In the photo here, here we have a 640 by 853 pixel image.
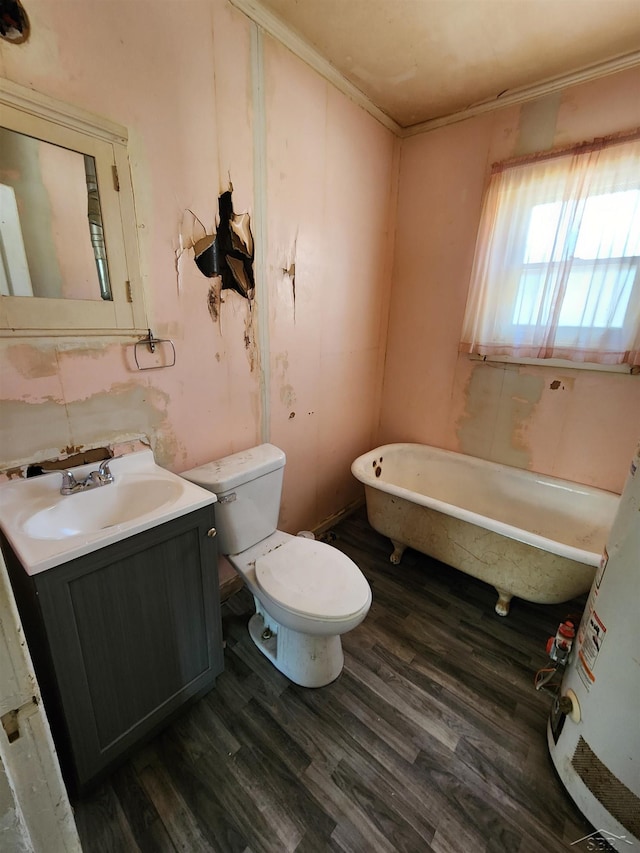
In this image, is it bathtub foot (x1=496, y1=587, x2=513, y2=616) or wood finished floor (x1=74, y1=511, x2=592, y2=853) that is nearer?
wood finished floor (x1=74, y1=511, x2=592, y2=853)

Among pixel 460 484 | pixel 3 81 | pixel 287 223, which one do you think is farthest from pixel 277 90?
pixel 460 484

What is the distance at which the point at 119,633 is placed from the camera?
3.47 feet

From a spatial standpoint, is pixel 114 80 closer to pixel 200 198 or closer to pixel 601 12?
pixel 200 198

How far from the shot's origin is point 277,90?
1567 millimetres

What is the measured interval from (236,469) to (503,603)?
1.49 metres

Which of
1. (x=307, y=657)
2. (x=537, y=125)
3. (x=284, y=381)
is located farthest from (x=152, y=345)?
(x=537, y=125)

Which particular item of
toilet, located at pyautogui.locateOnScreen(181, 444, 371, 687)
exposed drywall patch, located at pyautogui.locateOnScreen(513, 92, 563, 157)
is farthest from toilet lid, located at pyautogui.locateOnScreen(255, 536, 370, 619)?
exposed drywall patch, located at pyautogui.locateOnScreen(513, 92, 563, 157)

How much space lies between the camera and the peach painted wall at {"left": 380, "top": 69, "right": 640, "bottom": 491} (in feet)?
5.99

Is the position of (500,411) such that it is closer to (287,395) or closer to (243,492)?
(287,395)

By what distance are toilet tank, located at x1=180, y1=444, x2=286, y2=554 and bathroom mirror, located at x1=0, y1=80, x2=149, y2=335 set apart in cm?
64

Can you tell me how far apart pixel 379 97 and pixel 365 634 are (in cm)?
281

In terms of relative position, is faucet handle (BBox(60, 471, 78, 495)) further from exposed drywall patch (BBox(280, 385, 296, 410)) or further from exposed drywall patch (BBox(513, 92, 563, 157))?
exposed drywall patch (BBox(513, 92, 563, 157))

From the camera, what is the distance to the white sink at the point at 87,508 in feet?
3.01

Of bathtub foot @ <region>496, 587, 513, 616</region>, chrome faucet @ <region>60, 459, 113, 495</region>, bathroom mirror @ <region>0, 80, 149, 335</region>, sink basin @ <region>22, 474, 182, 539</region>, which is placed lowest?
bathtub foot @ <region>496, 587, 513, 616</region>
